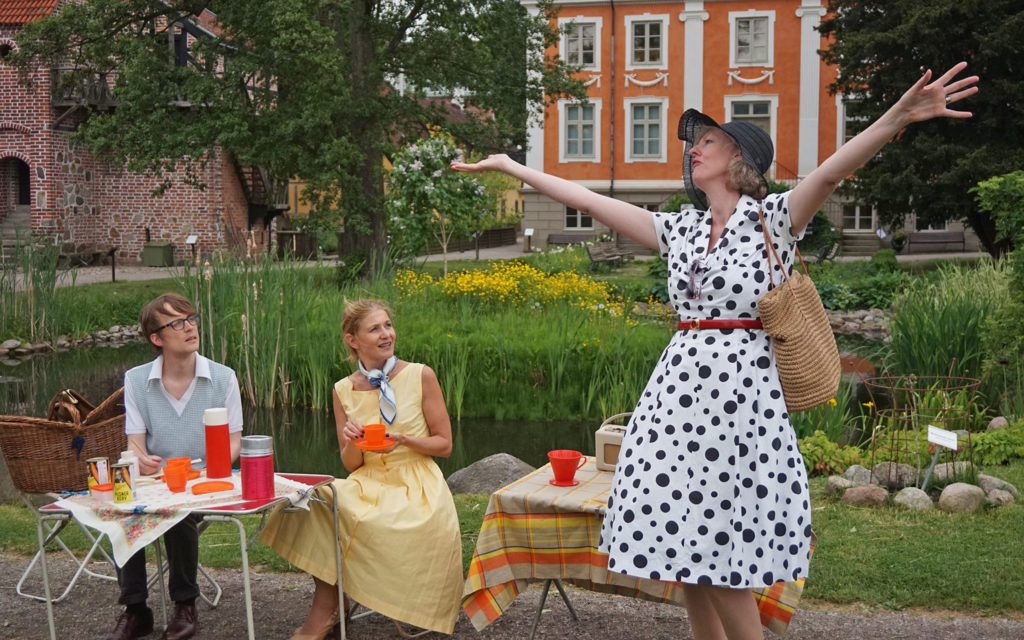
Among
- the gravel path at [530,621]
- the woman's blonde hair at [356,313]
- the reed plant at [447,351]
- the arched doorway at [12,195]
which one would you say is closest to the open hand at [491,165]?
the woman's blonde hair at [356,313]

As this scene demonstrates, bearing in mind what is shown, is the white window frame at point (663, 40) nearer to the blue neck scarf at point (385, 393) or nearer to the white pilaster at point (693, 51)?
the white pilaster at point (693, 51)

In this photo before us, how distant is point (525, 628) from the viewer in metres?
4.18

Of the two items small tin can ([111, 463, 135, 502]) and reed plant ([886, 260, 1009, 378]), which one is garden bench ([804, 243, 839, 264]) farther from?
small tin can ([111, 463, 135, 502])

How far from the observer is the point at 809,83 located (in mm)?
33156

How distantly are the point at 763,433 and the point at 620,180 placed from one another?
32.0 metres

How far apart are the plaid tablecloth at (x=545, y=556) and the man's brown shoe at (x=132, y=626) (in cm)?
123

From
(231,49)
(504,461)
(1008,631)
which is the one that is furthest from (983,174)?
(1008,631)

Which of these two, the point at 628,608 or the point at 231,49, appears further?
the point at 231,49

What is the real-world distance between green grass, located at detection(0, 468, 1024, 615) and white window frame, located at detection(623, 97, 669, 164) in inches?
1134

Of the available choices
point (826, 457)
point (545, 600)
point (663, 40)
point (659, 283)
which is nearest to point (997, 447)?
point (826, 457)

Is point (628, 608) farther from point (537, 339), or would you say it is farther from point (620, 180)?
point (620, 180)

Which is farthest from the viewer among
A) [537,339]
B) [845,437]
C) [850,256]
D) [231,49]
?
[850,256]

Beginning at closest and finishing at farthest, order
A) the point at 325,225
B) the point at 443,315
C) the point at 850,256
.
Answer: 1. the point at 443,315
2. the point at 325,225
3. the point at 850,256

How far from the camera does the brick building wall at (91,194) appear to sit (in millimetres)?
27438
